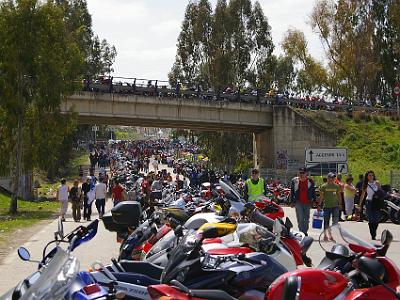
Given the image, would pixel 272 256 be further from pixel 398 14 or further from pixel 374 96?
pixel 374 96

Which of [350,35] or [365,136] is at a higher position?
[350,35]

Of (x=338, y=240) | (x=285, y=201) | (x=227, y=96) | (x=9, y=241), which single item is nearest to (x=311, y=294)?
(x=338, y=240)

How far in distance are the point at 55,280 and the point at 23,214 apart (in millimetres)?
22109

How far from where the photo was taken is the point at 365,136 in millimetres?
46062

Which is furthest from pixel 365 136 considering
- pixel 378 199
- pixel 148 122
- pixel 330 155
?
pixel 378 199

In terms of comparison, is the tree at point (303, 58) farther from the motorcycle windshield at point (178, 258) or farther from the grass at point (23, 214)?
the motorcycle windshield at point (178, 258)

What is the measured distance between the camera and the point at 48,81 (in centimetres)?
2719

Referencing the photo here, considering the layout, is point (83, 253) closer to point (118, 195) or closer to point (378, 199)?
point (378, 199)

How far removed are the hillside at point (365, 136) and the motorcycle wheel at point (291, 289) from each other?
36193 mm

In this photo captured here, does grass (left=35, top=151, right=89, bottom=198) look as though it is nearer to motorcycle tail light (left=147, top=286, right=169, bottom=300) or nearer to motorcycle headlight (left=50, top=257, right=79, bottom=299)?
motorcycle tail light (left=147, top=286, right=169, bottom=300)

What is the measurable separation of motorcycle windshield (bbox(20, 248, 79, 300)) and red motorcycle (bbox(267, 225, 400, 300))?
53.3 inches

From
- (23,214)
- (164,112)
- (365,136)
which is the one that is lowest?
(23,214)

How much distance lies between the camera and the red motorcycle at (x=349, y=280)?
15.1 feet

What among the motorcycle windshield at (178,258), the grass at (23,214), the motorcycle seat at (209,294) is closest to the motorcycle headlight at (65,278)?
the motorcycle seat at (209,294)
